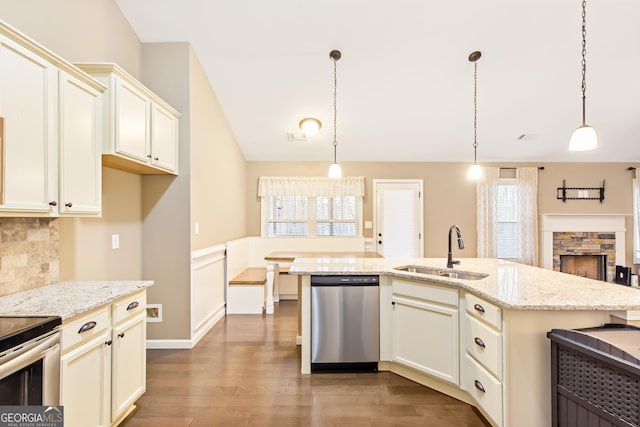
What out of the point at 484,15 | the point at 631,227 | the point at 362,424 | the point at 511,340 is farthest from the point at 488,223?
the point at 362,424

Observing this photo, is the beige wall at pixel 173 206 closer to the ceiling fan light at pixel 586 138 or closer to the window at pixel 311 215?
the window at pixel 311 215

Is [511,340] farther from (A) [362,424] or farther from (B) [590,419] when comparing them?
(A) [362,424]

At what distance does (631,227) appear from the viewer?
543 cm

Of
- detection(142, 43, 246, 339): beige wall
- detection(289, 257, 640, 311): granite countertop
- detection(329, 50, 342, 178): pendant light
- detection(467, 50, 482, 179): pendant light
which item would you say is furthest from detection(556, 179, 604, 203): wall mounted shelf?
detection(142, 43, 246, 339): beige wall

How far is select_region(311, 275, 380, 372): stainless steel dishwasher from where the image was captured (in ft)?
8.35

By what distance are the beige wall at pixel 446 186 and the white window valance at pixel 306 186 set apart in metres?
0.13

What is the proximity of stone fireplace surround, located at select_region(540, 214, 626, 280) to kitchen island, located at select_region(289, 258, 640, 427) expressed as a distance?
344 cm

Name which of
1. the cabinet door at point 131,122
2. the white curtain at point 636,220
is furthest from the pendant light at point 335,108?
the white curtain at point 636,220

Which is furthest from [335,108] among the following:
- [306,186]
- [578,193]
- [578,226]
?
[578,226]

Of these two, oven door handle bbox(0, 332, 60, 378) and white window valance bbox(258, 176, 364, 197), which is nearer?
oven door handle bbox(0, 332, 60, 378)

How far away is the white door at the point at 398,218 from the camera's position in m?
5.48

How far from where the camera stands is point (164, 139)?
9.33 ft

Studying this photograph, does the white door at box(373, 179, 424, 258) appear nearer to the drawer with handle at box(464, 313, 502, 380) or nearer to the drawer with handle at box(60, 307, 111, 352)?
the drawer with handle at box(464, 313, 502, 380)

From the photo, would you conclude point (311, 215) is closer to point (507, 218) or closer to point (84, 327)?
point (507, 218)
